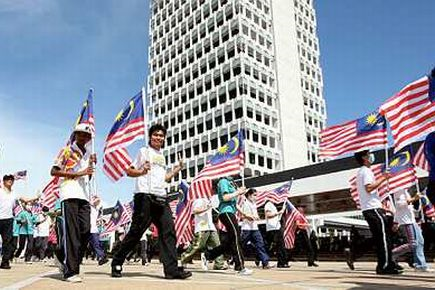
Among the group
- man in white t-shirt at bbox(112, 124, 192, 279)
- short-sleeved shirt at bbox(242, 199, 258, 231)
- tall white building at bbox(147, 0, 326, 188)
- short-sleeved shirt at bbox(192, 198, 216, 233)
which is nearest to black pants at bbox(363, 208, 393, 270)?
man in white t-shirt at bbox(112, 124, 192, 279)

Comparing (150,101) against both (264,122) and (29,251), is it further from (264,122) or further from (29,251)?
(29,251)

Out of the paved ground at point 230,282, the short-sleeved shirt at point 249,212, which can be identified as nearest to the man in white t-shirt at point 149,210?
the paved ground at point 230,282

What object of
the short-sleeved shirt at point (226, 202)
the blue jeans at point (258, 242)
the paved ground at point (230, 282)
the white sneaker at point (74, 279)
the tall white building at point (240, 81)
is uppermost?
the tall white building at point (240, 81)

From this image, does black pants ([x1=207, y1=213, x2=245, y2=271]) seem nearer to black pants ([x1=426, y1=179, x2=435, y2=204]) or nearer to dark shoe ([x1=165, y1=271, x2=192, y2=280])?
dark shoe ([x1=165, y1=271, x2=192, y2=280])

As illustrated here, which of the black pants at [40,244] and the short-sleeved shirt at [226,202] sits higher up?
the short-sleeved shirt at [226,202]

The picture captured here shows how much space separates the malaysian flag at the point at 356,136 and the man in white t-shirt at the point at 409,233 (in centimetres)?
175

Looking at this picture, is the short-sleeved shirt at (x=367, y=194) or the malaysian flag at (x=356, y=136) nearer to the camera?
the short-sleeved shirt at (x=367, y=194)

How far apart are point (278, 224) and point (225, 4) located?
60.8m

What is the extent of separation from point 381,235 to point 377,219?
24 centimetres

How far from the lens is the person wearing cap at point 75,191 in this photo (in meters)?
6.12

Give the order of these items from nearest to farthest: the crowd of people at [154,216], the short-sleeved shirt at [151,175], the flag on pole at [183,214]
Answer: the crowd of people at [154,216] → the short-sleeved shirt at [151,175] → the flag on pole at [183,214]

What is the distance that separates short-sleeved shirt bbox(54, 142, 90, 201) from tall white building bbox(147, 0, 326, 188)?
177 feet

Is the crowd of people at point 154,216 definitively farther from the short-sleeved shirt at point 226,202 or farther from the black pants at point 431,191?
the black pants at point 431,191

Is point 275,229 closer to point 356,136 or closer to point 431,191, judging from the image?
point 356,136
